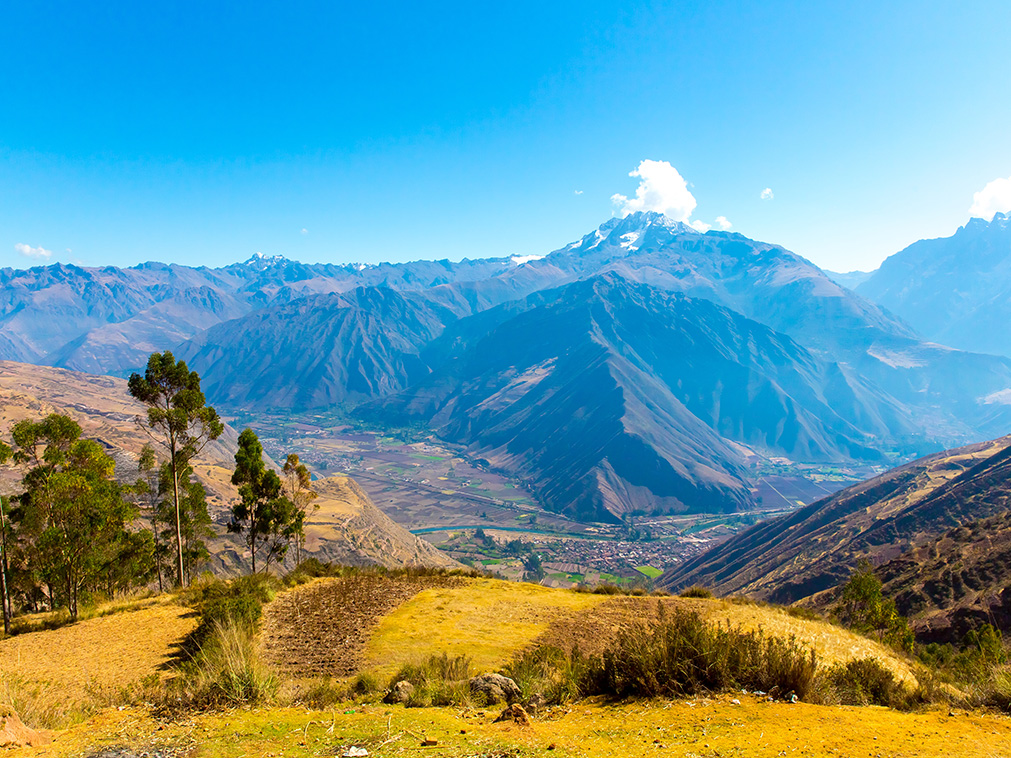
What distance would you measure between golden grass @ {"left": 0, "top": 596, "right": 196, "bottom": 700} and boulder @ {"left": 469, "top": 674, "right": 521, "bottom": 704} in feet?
27.1

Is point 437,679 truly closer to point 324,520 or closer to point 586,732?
point 586,732

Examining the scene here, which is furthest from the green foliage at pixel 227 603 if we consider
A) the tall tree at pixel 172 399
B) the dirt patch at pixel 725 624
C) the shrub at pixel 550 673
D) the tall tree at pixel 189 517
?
the tall tree at pixel 189 517

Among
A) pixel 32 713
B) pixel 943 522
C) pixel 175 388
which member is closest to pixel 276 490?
pixel 175 388

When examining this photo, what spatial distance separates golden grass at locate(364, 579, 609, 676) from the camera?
14.2 metres

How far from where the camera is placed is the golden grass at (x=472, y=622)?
46.7 feet

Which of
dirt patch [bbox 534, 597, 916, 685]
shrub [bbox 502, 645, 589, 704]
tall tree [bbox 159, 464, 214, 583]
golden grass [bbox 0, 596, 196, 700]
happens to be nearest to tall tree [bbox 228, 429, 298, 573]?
tall tree [bbox 159, 464, 214, 583]

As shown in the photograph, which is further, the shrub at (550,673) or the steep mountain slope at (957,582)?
the steep mountain slope at (957,582)

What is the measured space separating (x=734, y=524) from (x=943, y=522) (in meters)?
122

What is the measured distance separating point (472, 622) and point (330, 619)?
4.72 m

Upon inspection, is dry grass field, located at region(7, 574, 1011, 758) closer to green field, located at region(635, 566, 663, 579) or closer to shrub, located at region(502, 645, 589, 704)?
shrub, located at region(502, 645, 589, 704)

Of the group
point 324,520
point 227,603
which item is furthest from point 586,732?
point 324,520

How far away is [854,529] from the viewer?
3711 inches

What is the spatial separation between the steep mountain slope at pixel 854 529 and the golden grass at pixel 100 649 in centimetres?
6492

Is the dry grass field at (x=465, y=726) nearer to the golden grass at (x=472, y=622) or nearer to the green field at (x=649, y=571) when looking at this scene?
the golden grass at (x=472, y=622)
